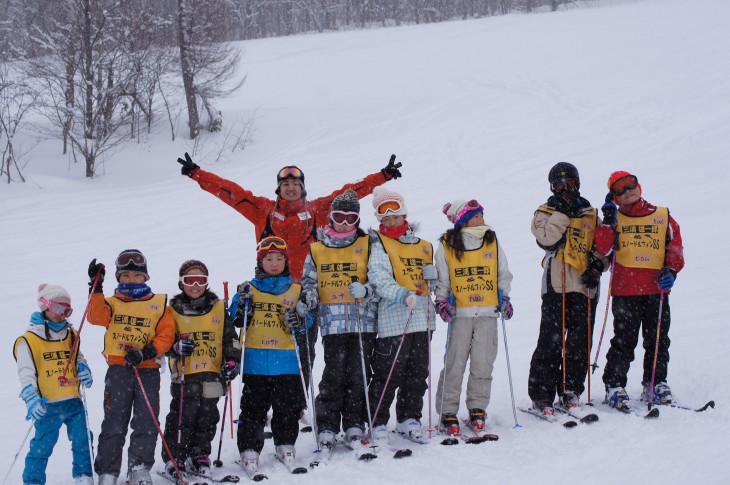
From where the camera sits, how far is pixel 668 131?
49.3 ft

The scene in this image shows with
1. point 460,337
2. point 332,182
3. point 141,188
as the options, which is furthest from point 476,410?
point 141,188

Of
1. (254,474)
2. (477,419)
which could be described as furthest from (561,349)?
(254,474)

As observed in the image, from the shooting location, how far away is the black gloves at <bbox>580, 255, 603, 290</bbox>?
18.1 feet

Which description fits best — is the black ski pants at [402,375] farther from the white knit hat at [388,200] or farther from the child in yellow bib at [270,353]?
the white knit hat at [388,200]

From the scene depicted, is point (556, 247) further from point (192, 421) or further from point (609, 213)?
point (192, 421)

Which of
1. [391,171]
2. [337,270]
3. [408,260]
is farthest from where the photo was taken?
[391,171]

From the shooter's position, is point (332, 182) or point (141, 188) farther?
point (141, 188)

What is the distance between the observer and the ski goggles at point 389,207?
5.37 m

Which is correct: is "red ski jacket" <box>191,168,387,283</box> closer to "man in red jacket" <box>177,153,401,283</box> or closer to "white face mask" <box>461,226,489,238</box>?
"man in red jacket" <box>177,153,401,283</box>

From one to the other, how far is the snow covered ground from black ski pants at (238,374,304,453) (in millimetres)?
198

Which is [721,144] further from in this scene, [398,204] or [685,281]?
[398,204]

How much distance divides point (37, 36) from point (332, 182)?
413 inches

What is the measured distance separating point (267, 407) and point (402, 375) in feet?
3.39

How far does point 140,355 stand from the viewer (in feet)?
14.9
